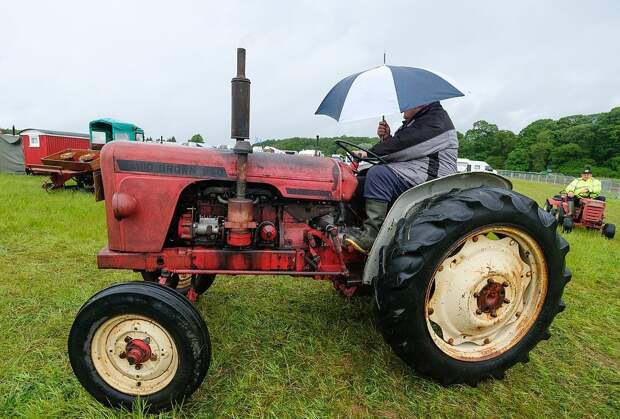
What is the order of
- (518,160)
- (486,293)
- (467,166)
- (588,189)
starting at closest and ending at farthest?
(486,293) < (588,189) < (467,166) < (518,160)

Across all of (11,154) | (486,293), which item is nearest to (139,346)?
(486,293)

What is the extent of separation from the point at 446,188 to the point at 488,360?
1121 millimetres

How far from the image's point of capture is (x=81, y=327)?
199 cm

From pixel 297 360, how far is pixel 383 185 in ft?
4.34

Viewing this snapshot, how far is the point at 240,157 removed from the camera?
2.28 meters

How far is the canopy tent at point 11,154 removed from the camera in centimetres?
1723

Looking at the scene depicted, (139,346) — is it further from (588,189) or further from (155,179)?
(588,189)

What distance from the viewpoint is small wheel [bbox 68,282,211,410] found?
198 cm

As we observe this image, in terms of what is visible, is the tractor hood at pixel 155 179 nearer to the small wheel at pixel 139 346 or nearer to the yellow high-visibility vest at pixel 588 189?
the small wheel at pixel 139 346

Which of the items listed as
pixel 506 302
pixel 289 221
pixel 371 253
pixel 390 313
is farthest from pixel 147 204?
pixel 506 302

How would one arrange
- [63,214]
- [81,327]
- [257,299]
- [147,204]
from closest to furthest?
[81,327] → [147,204] → [257,299] → [63,214]

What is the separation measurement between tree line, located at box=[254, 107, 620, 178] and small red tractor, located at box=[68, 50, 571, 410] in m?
60.7

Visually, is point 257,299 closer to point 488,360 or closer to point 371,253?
point 371,253

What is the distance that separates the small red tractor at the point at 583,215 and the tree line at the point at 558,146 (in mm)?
52713
